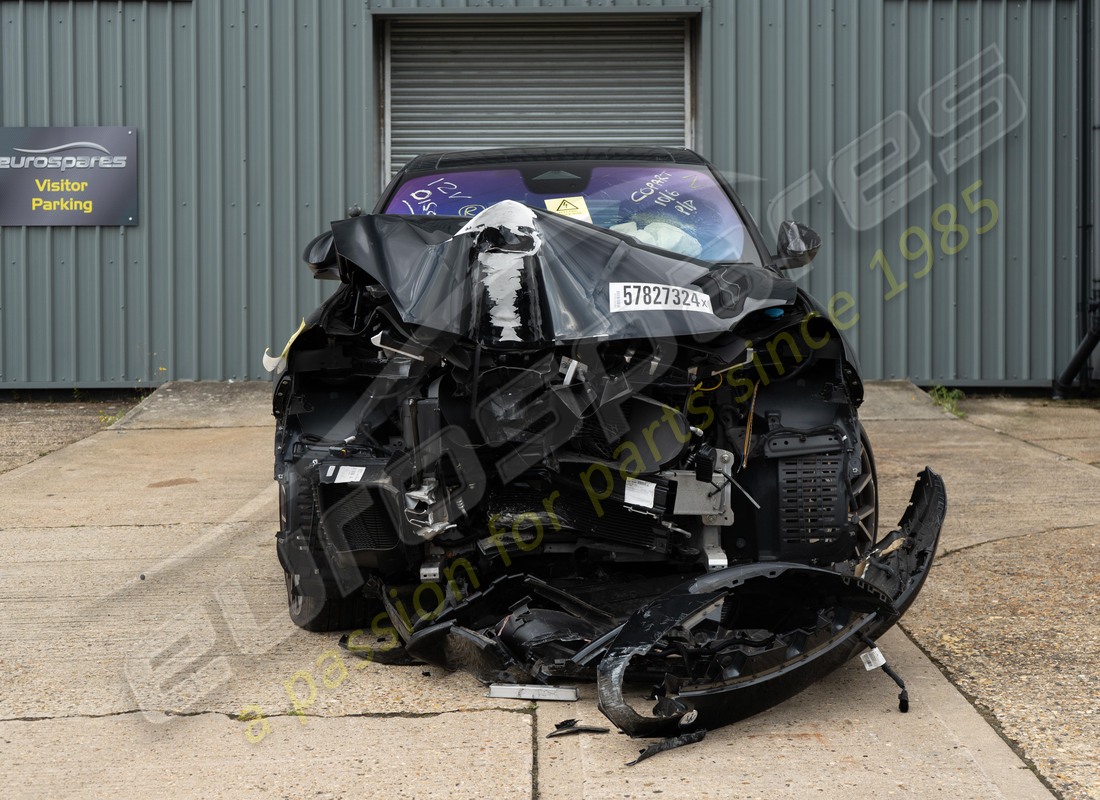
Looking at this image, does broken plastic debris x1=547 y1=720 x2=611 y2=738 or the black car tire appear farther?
the black car tire

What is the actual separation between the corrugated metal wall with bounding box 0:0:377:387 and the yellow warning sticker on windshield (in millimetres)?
6464

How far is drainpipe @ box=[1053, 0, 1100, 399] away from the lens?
35.2 feet

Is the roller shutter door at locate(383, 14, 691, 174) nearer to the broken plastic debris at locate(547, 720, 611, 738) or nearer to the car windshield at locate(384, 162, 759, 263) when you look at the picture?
the car windshield at locate(384, 162, 759, 263)

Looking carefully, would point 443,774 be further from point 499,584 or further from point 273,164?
point 273,164

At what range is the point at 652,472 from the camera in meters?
3.62

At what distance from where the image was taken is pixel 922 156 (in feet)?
36.3

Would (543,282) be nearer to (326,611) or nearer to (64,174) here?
(326,611)

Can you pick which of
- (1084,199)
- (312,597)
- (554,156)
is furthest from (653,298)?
(1084,199)

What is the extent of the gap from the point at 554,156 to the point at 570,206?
0.48m

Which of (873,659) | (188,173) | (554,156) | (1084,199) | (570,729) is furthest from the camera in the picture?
(188,173)

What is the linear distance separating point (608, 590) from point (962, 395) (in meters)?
8.02

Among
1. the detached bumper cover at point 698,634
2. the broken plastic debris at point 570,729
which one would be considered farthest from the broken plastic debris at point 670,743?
the broken plastic debris at point 570,729

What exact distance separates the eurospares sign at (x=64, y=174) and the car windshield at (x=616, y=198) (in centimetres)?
681

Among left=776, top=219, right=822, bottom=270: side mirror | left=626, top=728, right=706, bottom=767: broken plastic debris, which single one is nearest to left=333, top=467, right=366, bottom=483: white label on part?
→ left=626, top=728, right=706, bottom=767: broken plastic debris
